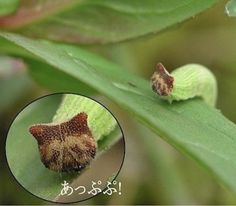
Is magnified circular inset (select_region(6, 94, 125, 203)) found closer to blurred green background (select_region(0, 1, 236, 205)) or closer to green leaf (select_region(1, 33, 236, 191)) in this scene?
green leaf (select_region(1, 33, 236, 191))

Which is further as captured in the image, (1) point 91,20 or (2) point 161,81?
(1) point 91,20

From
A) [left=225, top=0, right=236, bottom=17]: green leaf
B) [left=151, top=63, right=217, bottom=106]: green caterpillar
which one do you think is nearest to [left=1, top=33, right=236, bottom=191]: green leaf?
[left=151, top=63, right=217, bottom=106]: green caterpillar

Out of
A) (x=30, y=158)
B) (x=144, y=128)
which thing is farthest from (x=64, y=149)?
(x=144, y=128)

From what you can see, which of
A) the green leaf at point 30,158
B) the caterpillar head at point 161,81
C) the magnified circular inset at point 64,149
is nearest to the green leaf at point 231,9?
the caterpillar head at point 161,81

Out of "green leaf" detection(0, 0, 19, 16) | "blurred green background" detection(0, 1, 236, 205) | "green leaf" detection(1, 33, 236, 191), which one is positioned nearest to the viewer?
"green leaf" detection(1, 33, 236, 191)

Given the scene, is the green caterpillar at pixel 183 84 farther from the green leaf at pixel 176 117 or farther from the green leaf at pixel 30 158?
the green leaf at pixel 30 158

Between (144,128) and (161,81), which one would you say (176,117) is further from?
(144,128)

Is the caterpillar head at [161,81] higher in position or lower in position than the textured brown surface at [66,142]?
higher
